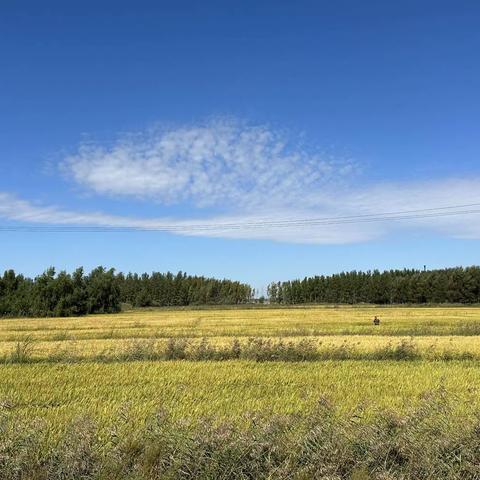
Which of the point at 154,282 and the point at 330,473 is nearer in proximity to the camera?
the point at 330,473

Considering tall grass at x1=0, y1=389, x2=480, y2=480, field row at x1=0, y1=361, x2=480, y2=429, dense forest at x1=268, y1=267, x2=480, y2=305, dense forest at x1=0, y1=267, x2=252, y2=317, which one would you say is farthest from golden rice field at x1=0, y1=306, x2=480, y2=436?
dense forest at x1=268, y1=267, x2=480, y2=305

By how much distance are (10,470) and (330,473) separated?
11.9 ft

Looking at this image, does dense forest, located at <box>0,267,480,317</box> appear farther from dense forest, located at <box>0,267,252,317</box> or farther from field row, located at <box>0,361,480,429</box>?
field row, located at <box>0,361,480,429</box>

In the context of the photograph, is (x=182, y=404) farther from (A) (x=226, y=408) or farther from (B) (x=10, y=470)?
(B) (x=10, y=470)

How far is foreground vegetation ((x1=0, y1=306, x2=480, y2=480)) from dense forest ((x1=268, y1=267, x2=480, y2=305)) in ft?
433

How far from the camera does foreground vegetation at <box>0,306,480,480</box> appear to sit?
6.45 m

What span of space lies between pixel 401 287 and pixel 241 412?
15940 cm

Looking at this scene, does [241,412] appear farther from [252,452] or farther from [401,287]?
[401,287]

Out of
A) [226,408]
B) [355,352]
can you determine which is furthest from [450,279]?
[226,408]

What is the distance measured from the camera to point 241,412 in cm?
1202

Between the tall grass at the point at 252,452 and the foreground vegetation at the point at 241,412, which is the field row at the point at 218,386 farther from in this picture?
the tall grass at the point at 252,452

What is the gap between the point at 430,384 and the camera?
1766 centimetres

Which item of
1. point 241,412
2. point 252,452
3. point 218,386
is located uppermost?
point 252,452

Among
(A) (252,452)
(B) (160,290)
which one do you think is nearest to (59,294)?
(B) (160,290)
